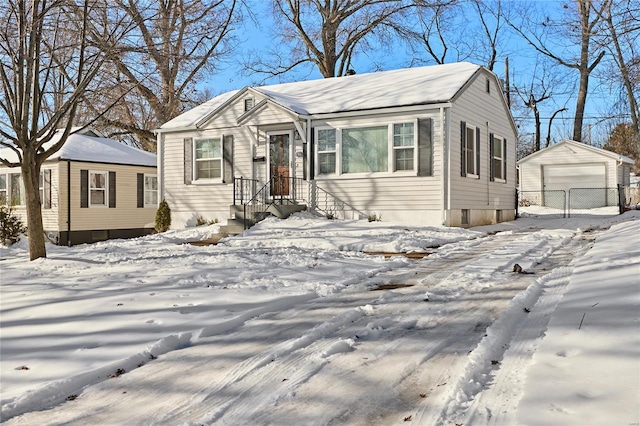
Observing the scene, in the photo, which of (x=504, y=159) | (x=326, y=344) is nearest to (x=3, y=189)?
(x=504, y=159)

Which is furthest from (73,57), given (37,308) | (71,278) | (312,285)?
(312,285)

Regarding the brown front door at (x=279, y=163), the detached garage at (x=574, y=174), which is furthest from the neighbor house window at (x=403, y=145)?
the detached garage at (x=574, y=174)

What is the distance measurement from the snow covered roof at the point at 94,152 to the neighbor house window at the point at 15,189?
0.68 metres

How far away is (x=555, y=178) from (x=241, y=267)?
2624 cm

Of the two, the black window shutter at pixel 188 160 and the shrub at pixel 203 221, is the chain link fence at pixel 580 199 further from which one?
the black window shutter at pixel 188 160

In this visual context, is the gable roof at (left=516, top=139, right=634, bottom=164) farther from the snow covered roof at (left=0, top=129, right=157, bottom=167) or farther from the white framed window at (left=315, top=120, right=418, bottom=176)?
the snow covered roof at (left=0, top=129, right=157, bottom=167)

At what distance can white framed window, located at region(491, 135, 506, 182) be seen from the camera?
17700 millimetres

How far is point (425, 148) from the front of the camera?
45.8ft

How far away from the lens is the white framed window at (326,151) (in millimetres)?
15109

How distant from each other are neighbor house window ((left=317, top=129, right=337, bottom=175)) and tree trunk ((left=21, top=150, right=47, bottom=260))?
773 cm

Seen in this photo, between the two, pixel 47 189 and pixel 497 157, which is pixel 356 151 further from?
pixel 47 189

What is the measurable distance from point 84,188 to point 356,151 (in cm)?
1015

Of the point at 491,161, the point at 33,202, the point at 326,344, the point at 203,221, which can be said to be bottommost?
the point at 326,344

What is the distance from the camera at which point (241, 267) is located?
7.59 metres
